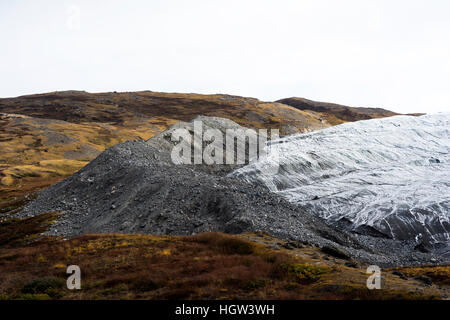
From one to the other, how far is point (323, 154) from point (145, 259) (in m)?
52.6

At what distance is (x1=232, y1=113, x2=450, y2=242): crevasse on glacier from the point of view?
42.5m

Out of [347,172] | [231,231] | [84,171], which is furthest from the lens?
[347,172]

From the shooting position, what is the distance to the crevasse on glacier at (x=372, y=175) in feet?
139

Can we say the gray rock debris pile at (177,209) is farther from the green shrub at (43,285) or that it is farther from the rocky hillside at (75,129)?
the rocky hillside at (75,129)

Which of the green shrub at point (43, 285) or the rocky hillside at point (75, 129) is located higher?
the rocky hillside at point (75, 129)

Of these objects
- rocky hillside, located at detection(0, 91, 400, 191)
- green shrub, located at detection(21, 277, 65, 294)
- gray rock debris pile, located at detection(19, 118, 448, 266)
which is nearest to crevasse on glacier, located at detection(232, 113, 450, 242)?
gray rock debris pile, located at detection(19, 118, 448, 266)

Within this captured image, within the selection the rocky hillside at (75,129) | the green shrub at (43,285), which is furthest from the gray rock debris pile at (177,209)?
the rocky hillside at (75,129)

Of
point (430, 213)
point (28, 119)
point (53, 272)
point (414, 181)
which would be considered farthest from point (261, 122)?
point (53, 272)

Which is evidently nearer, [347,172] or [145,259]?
Answer: [145,259]

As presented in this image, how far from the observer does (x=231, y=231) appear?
31781 mm

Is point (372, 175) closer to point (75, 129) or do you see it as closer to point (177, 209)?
point (177, 209)

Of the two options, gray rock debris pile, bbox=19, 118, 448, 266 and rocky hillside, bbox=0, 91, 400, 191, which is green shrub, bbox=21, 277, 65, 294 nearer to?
gray rock debris pile, bbox=19, 118, 448, 266
